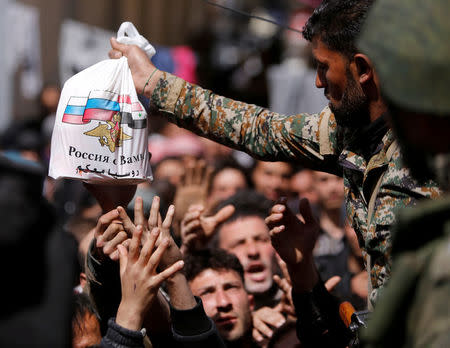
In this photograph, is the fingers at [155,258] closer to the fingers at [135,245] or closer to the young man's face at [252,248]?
the fingers at [135,245]

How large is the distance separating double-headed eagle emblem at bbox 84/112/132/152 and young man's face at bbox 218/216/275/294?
1645 mm

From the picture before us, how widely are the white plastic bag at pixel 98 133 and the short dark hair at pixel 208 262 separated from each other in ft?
3.22

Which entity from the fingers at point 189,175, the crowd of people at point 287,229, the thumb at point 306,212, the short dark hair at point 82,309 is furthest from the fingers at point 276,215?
the fingers at point 189,175

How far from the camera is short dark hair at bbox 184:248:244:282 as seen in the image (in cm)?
377

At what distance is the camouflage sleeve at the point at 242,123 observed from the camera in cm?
291

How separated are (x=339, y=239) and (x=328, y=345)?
223cm

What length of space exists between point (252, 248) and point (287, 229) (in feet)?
4.24

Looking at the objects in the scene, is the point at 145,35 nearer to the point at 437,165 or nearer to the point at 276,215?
the point at 276,215

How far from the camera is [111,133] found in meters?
2.85

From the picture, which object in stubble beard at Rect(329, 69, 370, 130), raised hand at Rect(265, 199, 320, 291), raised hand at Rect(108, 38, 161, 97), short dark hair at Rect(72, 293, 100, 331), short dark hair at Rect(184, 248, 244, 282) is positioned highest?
stubble beard at Rect(329, 69, 370, 130)

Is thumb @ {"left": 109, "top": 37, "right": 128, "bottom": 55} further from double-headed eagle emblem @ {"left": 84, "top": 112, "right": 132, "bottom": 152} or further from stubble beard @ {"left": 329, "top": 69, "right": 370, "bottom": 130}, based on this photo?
stubble beard @ {"left": 329, "top": 69, "right": 370, "bottom": 130}

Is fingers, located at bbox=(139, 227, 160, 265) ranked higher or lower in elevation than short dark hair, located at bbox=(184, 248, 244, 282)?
higher

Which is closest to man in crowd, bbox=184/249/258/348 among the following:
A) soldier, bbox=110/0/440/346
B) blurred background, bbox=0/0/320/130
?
soldier, bbox=110/0/440/346

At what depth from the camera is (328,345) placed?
10.4ft
